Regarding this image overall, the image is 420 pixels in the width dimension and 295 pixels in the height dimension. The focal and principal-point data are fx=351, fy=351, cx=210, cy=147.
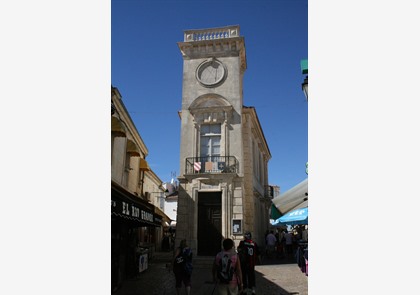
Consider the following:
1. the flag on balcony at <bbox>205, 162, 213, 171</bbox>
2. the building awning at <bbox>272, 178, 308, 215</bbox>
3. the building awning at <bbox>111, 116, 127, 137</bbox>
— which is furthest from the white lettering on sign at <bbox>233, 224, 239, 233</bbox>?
the building awning at <bbox>111, 116, 127, 137</bbox>

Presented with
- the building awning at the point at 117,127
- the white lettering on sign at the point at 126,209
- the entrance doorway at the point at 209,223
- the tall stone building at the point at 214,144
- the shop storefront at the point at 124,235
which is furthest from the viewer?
the tall stone building at the point at 214,144

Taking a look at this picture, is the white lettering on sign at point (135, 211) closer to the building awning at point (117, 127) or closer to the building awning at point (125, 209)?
the building awning at point (125, 209)

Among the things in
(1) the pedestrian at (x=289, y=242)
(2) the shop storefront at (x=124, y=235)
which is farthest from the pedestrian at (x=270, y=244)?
(2) the shop storefront at (x=124, y=235)

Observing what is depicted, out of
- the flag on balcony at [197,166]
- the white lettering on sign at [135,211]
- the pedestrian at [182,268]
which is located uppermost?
the flag on balcony at [197,166]

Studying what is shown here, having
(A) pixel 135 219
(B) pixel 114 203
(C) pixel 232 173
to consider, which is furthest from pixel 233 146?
(B) pixel 114 203

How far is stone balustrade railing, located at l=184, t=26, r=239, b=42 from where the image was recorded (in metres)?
18.3

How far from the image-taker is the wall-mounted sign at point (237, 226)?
1598 centimetres

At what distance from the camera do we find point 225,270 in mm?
5320

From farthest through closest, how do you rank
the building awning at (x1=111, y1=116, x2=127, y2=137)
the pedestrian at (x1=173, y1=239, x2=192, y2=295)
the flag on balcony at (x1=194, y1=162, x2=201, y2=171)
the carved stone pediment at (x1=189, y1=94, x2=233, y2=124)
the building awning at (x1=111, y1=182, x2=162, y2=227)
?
the carved stone pediment at (x1=189, y1=94, x2=233, y2=124), the flag on balcony at (x1=194, y1=162, x2=201, y2=171), the building awning at (x1=111, y1=116, x2=127, y2=137), the building awning at (x1=111, y1=182, x2=162, y2=227), the pedestrian at (x1=173, y1=239, x2=192, y2=295)

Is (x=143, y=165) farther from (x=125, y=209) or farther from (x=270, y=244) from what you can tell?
(x=125, y=209)

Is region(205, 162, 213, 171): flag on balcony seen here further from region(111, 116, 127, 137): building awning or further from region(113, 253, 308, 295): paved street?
region(113, 253, 308, 295): paved street
